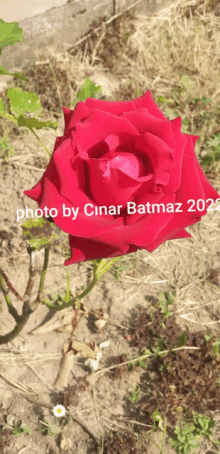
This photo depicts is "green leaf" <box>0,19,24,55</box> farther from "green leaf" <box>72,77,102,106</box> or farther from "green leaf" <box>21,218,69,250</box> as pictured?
"green leaf" <box>21,218,69,250</box>

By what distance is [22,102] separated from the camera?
3.85ft

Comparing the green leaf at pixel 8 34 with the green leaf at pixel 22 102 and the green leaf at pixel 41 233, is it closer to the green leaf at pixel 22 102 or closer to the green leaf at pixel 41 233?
the green leaf at pixel 22 102

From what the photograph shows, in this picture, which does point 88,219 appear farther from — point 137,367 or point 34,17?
point 34,17

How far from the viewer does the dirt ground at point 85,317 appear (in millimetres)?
1925

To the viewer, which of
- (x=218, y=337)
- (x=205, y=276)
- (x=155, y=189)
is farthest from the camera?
(x=205, y=276)

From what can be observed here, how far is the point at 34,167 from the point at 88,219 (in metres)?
1.82

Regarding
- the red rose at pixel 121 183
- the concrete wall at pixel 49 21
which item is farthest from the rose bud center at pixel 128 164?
the concrete wall at pixel 49 21

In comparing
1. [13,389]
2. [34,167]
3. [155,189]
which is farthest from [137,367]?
[155,189]

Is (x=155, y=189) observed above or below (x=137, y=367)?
above

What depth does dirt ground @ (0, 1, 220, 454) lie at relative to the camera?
6.31ft

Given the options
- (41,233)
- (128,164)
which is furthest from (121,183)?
(41,233)

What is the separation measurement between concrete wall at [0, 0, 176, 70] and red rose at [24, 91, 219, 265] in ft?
6.85

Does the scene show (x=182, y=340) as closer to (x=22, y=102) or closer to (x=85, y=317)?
(x=85, y=317)

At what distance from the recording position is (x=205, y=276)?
2416 mm
